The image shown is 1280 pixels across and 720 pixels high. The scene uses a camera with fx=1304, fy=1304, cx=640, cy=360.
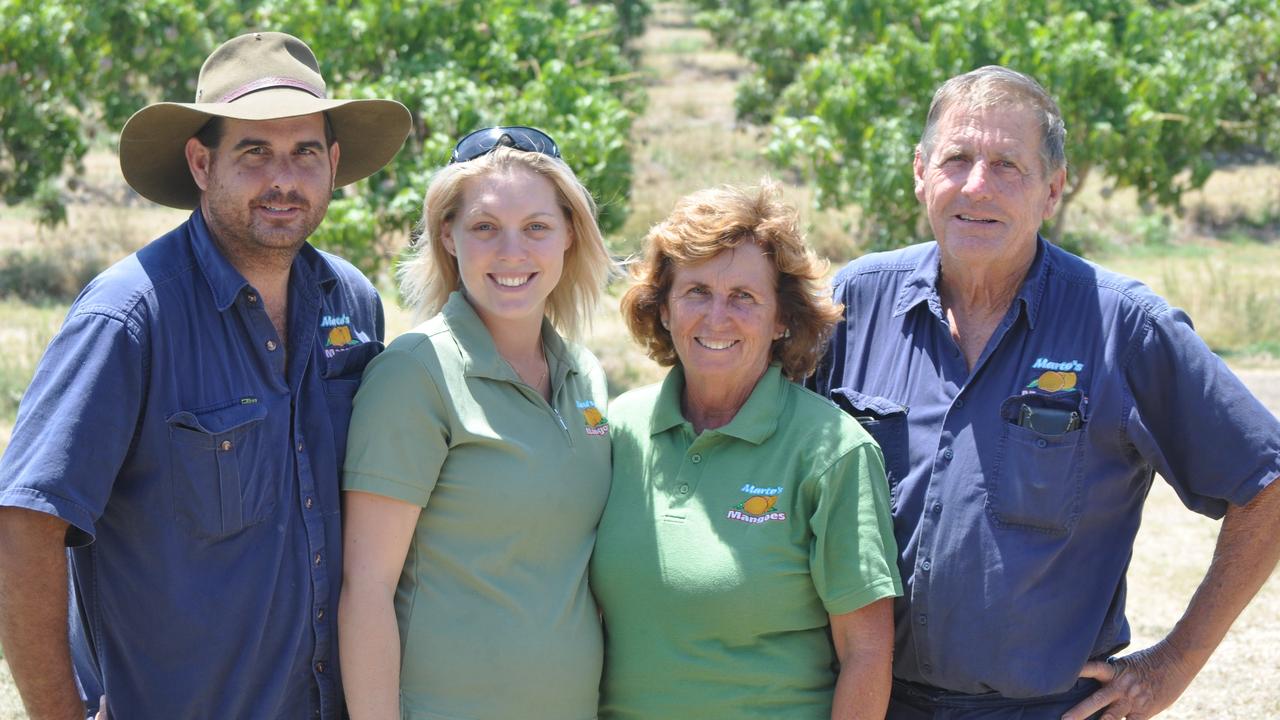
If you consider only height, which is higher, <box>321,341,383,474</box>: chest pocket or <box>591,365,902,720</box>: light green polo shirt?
<box>321,341,383,474</box>: chest pocket

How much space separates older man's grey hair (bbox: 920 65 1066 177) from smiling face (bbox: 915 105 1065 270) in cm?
2

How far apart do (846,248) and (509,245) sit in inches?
521

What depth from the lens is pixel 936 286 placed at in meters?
3.28

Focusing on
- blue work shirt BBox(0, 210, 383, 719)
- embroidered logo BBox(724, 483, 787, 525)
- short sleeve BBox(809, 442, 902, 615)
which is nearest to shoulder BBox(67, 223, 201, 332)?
blue work shirt BBox(0, 210, 383, 719)

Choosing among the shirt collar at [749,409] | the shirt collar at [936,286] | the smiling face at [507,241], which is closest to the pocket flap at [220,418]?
the smiling face at [507,241]

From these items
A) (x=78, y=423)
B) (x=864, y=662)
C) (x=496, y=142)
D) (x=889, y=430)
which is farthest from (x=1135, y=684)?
(x=78, y=423)

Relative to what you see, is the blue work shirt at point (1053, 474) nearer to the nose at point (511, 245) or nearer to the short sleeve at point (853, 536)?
the short sleeve at point (853, 536)

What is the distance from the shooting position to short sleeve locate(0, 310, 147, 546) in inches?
100

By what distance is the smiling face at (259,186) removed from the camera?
9.65ft

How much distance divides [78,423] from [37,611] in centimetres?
41

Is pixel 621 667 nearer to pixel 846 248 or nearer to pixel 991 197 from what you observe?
pixel 991 197

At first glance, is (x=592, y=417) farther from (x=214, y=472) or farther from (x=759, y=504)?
(x=214, y=472)

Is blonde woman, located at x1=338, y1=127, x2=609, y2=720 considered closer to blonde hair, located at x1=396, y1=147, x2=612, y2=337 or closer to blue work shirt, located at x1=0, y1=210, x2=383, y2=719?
blonde hair, located at x1=396, y1=147, x2=612, y2=337

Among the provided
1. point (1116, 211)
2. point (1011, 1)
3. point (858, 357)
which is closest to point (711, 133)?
point (1116, 211)
